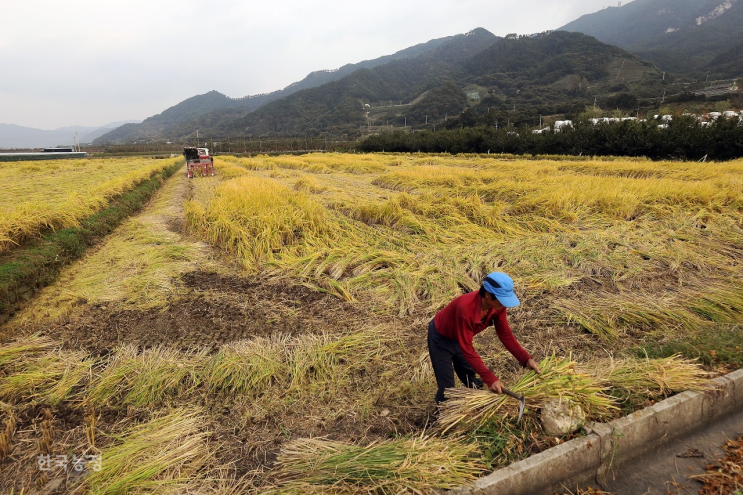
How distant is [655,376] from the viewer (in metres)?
2.45

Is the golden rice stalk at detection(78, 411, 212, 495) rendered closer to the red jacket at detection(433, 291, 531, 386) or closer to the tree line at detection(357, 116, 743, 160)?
the red jacket at detection(433, 291, 531, 386)

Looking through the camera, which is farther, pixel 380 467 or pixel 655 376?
pixel 655 376

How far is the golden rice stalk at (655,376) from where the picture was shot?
7.95 feet

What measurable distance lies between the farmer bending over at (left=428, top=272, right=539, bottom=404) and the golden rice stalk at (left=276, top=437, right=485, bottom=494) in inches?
18.2

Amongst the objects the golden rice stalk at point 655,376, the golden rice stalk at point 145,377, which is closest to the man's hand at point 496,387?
the golden rice stalk at point 655,376

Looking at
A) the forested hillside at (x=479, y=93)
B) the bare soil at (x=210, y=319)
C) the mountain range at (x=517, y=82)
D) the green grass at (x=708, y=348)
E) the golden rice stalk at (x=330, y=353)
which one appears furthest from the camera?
the mountain range at (x=517, y=82)

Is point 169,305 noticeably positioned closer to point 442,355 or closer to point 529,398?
point 442,355

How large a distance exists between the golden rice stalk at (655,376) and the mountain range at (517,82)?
6216 centimetres

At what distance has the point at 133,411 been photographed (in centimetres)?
247

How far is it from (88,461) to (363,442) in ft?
5.75

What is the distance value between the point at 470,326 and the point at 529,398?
26.2 inches

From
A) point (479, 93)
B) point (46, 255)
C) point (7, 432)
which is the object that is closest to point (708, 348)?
point (7, 432)

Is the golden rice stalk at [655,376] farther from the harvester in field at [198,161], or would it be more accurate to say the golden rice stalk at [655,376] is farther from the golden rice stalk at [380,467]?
the harvester in field at [198,161]

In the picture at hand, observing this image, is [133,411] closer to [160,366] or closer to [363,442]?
[160,366]
